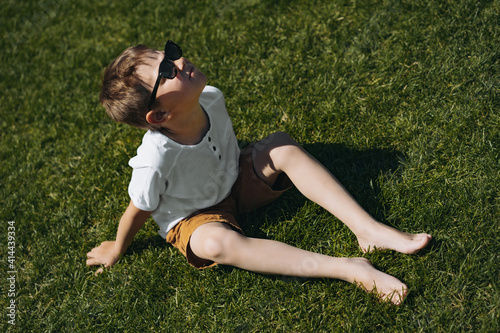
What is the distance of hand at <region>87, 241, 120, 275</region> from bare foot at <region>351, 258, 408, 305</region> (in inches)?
57.2

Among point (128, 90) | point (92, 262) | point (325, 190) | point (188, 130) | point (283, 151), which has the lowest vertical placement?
point (92, 262)

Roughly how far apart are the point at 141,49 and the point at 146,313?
4.70 feet

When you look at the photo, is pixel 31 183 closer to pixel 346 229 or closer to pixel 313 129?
pixel 313 129

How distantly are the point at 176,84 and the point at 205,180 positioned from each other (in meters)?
0.55

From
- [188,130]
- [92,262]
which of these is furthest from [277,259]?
[92,262]

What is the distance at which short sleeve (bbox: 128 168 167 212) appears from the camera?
92.1 inches

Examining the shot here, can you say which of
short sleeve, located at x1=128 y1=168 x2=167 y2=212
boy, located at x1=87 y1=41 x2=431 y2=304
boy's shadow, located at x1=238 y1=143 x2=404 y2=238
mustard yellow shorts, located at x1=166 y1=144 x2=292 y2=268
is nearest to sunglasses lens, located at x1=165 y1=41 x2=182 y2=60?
boy, located at x1=87 y1=41 x2=431 y2=304

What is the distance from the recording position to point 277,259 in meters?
2.36

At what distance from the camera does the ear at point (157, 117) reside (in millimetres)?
2385

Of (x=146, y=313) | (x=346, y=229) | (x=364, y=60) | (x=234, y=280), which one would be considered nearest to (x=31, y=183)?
(x=146, y=313)

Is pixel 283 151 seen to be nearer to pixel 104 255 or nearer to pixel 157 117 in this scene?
pixel 157 117

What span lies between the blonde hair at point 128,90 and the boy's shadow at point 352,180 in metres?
0.86

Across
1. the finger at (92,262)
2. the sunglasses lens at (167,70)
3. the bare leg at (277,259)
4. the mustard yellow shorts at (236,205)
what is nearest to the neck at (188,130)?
the sunglasses lens at (167,70)

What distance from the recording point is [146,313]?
257 cm
